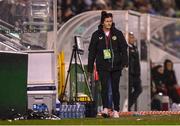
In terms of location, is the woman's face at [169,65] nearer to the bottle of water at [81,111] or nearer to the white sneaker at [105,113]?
the bottle of water at [81,111]

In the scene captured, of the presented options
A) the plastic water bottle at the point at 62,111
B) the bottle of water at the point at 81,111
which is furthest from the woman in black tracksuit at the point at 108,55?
the plastic water bottle at the point at 62,111

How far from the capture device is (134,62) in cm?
1969

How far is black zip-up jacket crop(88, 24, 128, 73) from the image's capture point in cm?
1488

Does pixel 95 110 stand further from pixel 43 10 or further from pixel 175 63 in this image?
pixel 175 63

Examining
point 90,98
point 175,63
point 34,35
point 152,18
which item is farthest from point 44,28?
point 175,63

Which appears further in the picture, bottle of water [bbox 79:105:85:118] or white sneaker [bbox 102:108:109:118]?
bottle of water [bbox 79:105:85:118]

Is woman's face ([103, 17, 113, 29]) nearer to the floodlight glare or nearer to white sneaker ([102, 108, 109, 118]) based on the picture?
white sneaker ([102, 108, 109, 118])

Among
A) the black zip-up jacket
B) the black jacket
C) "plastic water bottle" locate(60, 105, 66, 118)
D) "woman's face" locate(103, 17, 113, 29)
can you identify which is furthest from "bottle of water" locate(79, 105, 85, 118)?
the black jacket

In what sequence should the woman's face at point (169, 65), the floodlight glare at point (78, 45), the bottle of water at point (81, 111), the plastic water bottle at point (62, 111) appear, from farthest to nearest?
the woman's face at point (169, 65) < the floodlight glare at point (78, 45) < the bottle of water at point (81, 111) < the plastic water bottle at point (62, 111)

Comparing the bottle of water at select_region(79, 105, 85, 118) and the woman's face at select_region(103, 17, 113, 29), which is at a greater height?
the woman's face at select_region(103, 17, 113, 29)

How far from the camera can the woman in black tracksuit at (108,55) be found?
1484 centimetres

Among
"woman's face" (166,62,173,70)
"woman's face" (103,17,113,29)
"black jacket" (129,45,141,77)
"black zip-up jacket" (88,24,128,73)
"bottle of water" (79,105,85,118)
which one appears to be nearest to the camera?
"woman's face" (103,17,113,29)

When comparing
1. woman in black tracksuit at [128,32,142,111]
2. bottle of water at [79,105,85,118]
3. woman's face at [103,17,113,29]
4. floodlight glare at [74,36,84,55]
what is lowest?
bottle of water at [79,105,85,118]

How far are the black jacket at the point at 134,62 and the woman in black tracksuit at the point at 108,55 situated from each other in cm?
448
